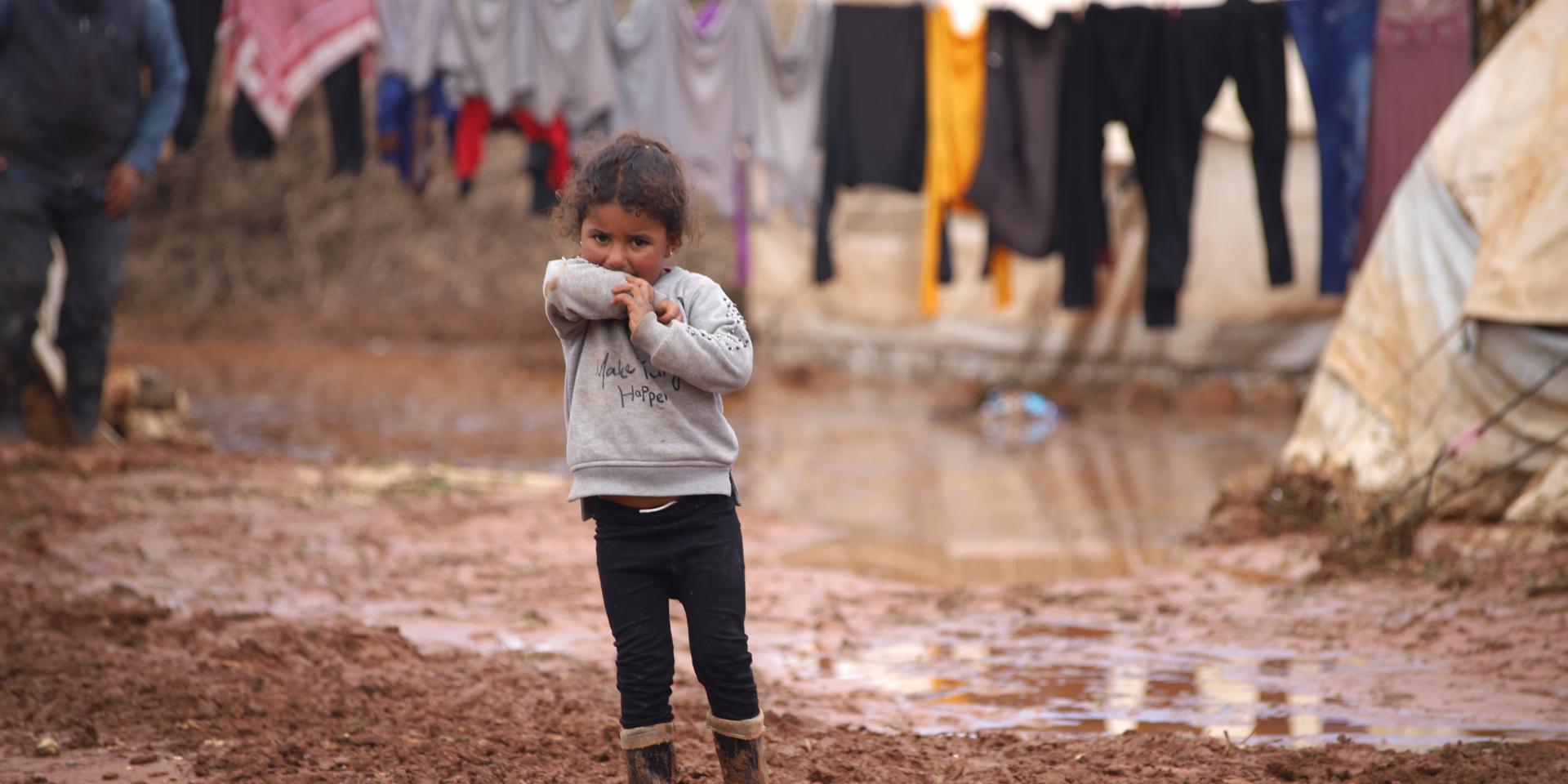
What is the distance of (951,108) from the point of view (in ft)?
29.5

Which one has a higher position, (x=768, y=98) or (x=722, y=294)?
(x=768, y=98)

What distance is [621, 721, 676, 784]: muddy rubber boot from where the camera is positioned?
8.48 feet

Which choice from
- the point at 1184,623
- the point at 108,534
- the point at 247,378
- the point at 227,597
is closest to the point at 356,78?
the point at 247,378

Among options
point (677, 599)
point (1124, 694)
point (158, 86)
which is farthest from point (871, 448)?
point (677, 599)

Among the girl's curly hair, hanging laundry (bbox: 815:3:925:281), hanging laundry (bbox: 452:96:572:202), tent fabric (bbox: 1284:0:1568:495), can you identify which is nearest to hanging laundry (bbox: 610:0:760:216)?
hanging laundry (bbox: 452:96:572:202)

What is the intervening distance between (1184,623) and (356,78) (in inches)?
269

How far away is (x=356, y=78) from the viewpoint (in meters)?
9.16

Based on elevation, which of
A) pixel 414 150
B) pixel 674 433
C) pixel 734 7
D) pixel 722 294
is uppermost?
pixel 734 7

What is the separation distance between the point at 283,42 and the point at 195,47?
1.62ft

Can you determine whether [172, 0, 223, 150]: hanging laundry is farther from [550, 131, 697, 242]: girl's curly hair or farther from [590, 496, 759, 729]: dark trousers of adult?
[590, 496, 759, 729]: dark trousers of adult

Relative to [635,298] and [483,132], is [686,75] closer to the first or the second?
[483,132]

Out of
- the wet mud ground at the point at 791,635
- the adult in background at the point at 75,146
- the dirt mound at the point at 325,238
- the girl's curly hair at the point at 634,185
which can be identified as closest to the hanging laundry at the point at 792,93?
the wet mud ground at the point at 791,635

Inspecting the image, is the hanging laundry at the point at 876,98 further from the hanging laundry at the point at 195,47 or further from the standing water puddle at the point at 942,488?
the hanging laundry at the point at 195,47

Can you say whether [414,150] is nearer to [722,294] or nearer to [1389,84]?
[1389,84]
